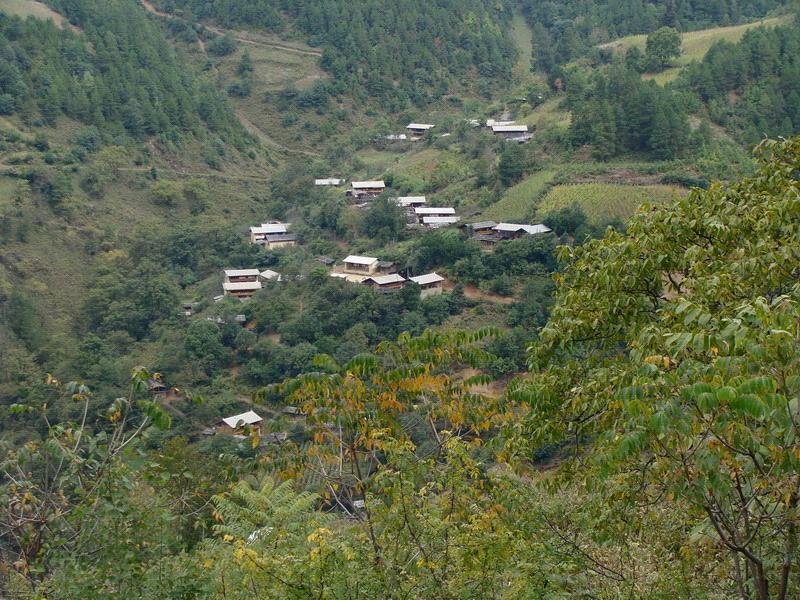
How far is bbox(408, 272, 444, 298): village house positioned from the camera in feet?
91.2

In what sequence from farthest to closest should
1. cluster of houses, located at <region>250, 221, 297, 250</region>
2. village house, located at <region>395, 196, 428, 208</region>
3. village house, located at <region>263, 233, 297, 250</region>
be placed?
cluster of houses, located at <region>250, 221, 297, 250</region> < village house, located at <region>263, 233, 297, 250</region> < village house, located at <region>395, 196, 428, 208</region>

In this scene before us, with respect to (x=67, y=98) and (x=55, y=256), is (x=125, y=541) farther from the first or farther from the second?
(x=67, y=98)

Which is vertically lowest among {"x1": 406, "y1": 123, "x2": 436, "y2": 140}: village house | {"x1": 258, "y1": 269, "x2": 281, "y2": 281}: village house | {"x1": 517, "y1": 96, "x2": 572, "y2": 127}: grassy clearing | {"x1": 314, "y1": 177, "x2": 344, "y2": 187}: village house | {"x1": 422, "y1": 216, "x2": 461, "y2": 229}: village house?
{"x1": 258, "y1": 269, "x2": 281, "y2": 281}: village house

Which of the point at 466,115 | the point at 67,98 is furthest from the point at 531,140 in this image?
the point at 67,98

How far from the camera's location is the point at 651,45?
42469 mm

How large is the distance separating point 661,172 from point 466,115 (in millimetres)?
20500

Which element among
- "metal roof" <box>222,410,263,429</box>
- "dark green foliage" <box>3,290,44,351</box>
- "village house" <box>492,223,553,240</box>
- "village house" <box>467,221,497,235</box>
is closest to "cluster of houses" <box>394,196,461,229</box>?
"village house" <box>467,221,497,235</box>

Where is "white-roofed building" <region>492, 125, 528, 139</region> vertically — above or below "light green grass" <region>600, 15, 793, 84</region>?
below

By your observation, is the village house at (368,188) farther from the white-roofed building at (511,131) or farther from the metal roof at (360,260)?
the metal roof at (360,260)

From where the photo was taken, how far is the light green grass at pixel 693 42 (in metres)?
41.1

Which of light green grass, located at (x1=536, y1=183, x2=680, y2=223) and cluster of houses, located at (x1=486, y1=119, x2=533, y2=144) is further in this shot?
cluster of houses, located at (x1=486, y1=119, x2=533, y2=144)

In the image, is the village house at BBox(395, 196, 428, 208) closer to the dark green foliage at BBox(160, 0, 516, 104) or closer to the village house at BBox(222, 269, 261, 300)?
the village house at BBox(222, 269, 261, 300)

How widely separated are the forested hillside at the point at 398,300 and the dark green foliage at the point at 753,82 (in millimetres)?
170

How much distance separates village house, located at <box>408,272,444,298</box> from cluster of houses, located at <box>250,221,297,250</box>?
1013 centimetres
